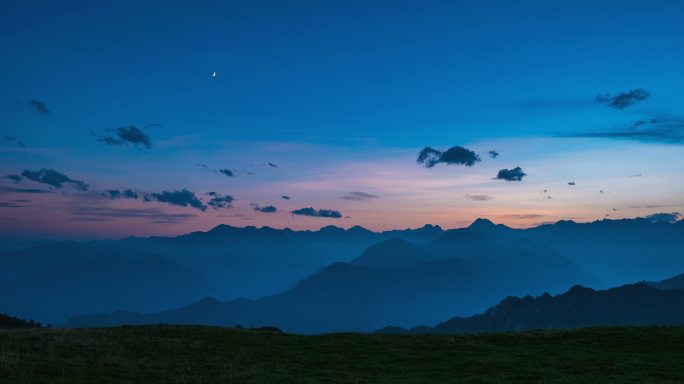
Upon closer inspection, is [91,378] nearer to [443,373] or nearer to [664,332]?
[443,373]

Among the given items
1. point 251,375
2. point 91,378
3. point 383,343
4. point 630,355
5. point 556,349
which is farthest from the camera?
point 383,343

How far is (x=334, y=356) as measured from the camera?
34.6 m

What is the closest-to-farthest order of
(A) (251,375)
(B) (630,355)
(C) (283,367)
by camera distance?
(A) (251,375), (C) (283,367), (B) (630,355)

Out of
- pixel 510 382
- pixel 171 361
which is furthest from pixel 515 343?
pixel 171 361

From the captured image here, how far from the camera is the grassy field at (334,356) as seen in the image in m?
27.9

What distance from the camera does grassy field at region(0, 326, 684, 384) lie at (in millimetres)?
27906

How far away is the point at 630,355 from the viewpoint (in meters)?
34.1

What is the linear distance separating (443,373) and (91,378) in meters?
18.7

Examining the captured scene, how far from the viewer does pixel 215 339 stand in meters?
39.4

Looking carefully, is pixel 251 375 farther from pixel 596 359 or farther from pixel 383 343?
pixel 596 359

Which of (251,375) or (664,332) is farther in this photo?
(664,332)

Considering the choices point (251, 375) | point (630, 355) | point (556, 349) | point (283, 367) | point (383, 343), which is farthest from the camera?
point (383, 343)

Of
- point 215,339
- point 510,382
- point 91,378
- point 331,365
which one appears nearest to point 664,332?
point 510,382

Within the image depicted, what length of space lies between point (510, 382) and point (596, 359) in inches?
353
